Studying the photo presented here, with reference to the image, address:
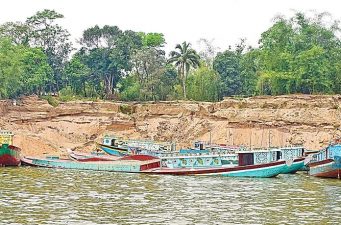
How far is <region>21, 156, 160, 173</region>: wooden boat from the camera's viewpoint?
52.7 m

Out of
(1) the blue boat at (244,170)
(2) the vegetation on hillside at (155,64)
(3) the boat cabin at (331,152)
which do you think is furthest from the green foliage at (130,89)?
(3) the boat cabin at (331,152)

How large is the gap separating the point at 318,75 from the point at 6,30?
43754 mm

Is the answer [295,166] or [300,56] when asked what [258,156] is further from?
[300,56]

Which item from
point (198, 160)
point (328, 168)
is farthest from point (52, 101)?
point (328, 168)

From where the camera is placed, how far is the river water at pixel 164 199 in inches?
1045

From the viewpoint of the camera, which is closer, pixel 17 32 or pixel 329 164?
pixel 329 164

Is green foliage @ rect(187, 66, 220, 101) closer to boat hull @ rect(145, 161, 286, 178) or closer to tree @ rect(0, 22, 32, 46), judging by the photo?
tree @ rect(0, 22, 32, 46)

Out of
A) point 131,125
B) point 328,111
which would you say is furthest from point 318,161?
point 131,125

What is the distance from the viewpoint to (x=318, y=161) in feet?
164

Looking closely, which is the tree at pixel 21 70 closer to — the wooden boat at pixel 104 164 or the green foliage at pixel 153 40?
the green foliage at pixel 153 40

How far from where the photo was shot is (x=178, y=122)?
7794cm

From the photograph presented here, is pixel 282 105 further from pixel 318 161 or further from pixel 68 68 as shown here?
pixel 68 68

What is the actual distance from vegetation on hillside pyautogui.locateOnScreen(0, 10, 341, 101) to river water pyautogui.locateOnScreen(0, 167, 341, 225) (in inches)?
1233

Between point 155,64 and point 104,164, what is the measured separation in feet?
129
